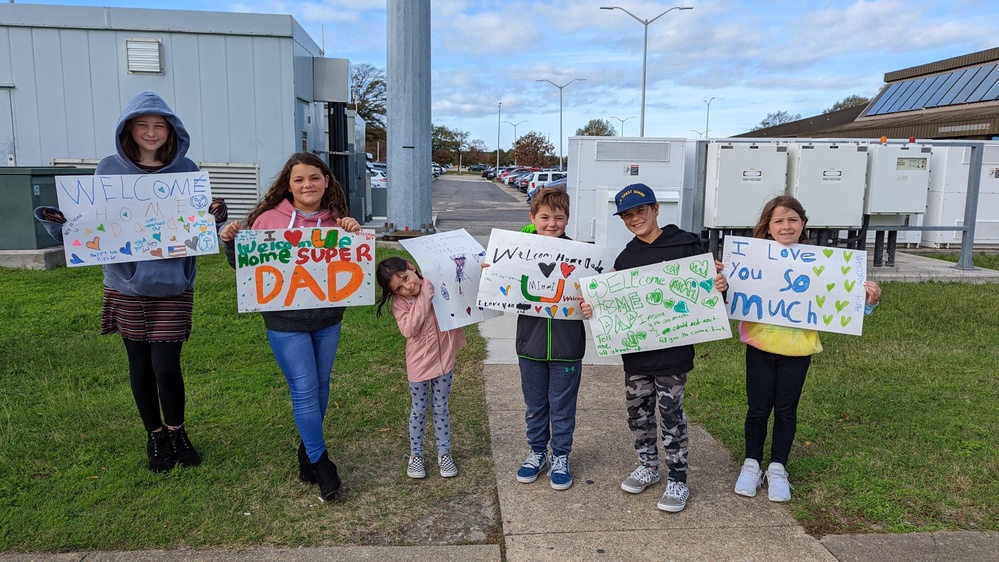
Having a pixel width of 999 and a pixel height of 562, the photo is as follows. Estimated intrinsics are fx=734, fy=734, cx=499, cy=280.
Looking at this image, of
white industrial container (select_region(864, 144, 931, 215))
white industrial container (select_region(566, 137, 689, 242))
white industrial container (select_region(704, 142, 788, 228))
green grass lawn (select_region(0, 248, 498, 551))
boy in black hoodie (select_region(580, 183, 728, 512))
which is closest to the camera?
green grass lawn (select_region(0, 248, 498, 551))

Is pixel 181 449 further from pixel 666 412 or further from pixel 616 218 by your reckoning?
pixel 616 218

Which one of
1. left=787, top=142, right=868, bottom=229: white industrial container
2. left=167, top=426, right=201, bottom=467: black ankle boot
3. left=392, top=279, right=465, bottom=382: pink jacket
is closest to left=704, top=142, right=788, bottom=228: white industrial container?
left=787, top=142, right=868, bottom=229: white industrial container

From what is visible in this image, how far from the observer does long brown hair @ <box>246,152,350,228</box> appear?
367cm

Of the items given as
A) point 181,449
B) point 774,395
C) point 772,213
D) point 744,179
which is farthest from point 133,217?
point 744,179

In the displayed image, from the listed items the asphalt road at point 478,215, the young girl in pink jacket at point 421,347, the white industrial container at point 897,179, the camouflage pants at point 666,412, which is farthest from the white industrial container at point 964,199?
the young girl in pink jacket at point 421,347

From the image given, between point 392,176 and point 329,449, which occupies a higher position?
point 392,176

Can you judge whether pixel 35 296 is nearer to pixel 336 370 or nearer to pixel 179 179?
pixel 336 370

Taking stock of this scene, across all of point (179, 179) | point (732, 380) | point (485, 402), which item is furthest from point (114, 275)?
point (732, 380)

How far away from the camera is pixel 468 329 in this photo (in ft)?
26.3

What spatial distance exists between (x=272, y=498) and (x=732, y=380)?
146 inches

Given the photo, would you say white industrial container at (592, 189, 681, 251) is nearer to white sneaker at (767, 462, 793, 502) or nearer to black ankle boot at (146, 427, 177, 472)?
white sneaker at (767, 462, 793, 502)

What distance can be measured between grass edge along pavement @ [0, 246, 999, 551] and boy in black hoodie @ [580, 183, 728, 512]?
2.13 feet

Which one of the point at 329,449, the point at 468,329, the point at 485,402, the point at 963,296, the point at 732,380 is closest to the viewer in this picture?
the point at 329,449

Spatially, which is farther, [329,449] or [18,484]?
[329,449]
